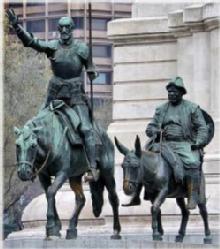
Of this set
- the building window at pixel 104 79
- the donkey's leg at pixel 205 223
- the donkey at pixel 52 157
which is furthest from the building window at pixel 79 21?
the donkey at pixel 52 157

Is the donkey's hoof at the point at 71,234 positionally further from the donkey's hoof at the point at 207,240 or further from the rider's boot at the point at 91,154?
the donkey's hoof at the point at 207,240

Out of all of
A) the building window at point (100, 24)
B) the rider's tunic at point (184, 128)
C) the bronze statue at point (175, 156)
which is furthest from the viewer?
the building window at point (100, 24)

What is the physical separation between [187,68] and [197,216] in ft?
11.1

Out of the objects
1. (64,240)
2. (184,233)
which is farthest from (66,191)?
(64,240)

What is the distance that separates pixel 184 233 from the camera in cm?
2800

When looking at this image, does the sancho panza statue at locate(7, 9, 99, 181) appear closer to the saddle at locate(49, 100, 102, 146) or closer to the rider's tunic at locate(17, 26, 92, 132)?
the rider's tunic at locate(17, 26, 92, 132)

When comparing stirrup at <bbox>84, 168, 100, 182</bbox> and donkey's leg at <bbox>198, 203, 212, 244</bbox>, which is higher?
stirrup at <bbox>84, 168, 100, 182</bbox>

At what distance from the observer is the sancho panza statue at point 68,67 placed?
88.0 feet

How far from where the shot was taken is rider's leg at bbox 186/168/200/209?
27.0 meters

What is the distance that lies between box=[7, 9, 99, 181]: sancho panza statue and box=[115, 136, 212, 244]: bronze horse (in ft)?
2.90

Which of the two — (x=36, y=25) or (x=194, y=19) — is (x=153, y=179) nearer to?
(x=194, y=19)

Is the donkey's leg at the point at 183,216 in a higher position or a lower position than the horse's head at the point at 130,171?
lower

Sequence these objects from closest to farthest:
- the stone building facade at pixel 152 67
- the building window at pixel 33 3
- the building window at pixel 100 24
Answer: the stone building facade at pixel 152 67, the building window at pixel 100 24, the building window at pixel 33 3

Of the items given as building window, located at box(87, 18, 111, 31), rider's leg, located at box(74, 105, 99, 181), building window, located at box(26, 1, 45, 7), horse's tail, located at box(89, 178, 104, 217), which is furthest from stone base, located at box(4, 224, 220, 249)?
building window, located at box(26, 1, 45, 7)
